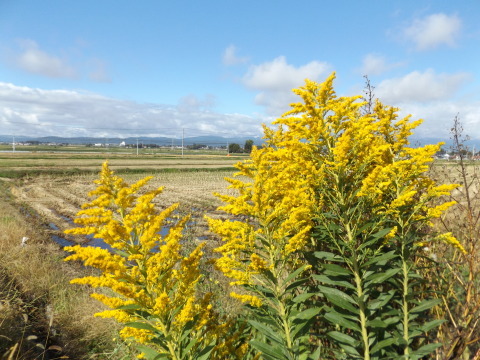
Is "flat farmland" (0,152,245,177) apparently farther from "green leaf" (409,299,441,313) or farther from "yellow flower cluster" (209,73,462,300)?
"green leaf" (409,299,441,313)

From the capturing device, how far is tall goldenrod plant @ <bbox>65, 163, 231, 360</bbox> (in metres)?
1.86

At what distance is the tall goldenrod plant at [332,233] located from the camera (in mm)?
2166

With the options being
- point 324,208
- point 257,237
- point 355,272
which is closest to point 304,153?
point 324,208

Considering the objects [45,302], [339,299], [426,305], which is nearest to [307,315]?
[339,299]

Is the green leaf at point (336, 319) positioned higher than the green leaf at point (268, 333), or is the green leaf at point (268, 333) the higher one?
the green leaf at point (336, 319)

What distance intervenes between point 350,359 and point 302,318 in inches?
21.9

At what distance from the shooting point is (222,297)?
19.8 ft

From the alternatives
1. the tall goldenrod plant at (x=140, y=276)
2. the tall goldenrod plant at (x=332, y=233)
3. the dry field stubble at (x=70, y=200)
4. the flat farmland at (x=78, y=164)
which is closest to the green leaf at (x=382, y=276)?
the tall goldenrod plant at (x=332, y=233)

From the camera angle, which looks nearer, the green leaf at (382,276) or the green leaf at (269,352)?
the green leaf at (269,352)

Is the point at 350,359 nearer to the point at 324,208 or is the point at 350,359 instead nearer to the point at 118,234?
the point at 324,208

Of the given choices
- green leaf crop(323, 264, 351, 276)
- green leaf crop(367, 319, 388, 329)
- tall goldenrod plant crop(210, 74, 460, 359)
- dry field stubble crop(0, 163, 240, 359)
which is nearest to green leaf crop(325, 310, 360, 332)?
tall goldenrod plant crop(210, 74, 460, 359)

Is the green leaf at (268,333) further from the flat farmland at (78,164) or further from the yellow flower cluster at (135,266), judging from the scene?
the flat farmland at (78,164)

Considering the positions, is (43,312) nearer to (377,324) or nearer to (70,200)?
(377,324)

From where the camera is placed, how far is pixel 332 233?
2.43 m
